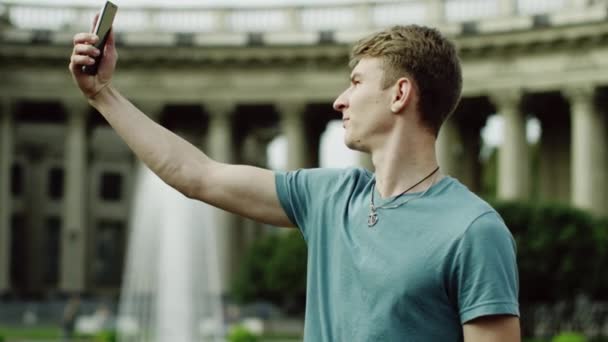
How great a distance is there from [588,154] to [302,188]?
61095 mm

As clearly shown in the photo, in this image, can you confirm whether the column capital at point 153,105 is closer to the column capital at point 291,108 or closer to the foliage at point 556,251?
the column capital at point 291,108

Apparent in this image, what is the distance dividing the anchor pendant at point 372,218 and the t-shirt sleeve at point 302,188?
437 mm

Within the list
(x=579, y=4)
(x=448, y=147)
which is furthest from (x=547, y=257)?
(x=579, y=4)

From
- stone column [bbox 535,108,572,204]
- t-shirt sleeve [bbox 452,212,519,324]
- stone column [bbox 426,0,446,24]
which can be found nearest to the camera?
t-shirt sleeve [bbox 452,212,519,324]

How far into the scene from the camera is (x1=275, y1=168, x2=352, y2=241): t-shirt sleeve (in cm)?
530

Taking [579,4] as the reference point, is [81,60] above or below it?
below

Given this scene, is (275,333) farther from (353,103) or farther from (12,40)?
(353,103)

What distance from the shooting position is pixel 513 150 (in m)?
67.4

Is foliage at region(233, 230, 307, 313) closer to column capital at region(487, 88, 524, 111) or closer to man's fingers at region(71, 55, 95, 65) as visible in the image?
column capital at region(487, 88, 524, 111)

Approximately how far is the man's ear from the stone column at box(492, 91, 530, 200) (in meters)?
62.5

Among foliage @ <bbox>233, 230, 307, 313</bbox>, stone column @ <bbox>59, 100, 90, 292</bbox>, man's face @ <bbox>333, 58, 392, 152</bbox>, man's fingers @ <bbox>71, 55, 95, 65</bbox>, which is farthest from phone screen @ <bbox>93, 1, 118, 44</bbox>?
stone column @ <bbox>59, 100, 90, 292</bbox>

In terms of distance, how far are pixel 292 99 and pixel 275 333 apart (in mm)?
23931

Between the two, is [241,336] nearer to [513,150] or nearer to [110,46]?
[110,46]

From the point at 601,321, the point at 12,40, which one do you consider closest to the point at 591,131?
the point at 601,321
